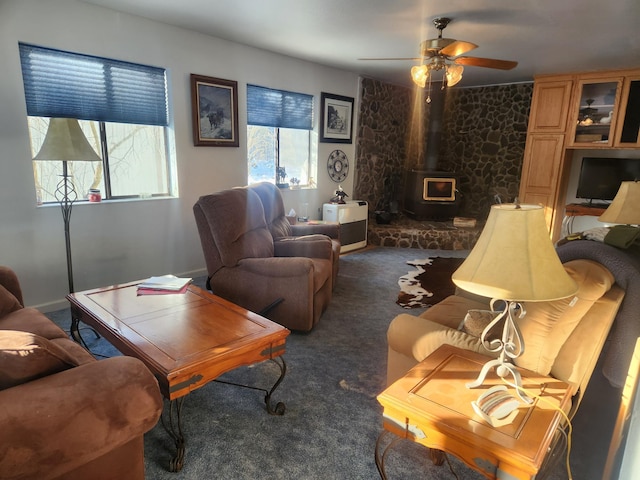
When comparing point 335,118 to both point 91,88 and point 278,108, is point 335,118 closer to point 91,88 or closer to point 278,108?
point 278,108

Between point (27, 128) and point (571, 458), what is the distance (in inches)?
160

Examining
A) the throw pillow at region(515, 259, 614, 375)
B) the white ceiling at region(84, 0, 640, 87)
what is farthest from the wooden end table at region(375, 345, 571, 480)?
the white ceiling at region(84, 0, 640, 87)

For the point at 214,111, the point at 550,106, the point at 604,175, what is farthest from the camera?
the point at 550,106

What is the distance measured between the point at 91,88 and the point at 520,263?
3591 millimetres

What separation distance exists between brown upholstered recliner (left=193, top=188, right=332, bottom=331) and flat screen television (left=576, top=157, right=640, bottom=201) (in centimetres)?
455

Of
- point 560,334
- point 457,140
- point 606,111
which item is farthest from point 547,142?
point 560,334

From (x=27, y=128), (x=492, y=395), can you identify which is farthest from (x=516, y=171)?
(x=27, y=128)

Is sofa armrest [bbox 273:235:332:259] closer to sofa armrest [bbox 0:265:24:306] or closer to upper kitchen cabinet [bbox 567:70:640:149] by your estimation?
sofa armrest [bbox 0:265:24:306]

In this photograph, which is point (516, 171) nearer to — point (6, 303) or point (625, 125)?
point (625, 125)

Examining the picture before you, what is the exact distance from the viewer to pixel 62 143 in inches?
106

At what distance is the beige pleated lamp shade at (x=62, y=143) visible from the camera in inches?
105

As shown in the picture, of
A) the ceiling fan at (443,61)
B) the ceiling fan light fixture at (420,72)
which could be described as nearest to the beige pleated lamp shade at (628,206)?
the ceiling fan at (443,61)

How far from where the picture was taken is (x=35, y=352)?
1.19 m

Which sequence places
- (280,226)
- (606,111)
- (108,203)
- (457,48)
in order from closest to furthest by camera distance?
(457,48) → (108,203) → (280,226) → (606,111)
